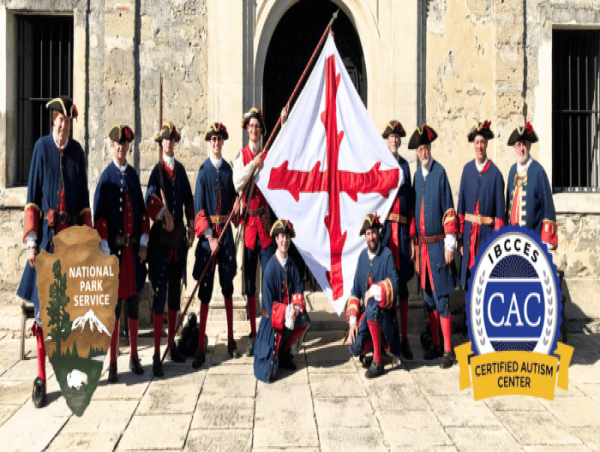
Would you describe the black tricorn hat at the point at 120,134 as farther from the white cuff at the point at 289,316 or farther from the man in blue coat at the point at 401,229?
the man in blue coat at the point at 401,229

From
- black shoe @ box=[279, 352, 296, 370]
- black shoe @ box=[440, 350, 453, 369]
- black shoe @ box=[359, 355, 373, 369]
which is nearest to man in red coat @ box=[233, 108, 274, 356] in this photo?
black shoe @ box=[279, 352, 296, 370]

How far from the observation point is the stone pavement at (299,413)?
371 cm

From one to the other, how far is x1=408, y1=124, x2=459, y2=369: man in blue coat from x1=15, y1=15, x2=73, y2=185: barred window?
410 cm

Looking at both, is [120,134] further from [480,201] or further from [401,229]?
[480,201]

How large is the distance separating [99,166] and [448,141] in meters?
3.84

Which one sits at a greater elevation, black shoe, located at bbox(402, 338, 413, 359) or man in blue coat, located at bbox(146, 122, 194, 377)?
man in blue coat, located at bbox(146, 122, 194, 377)

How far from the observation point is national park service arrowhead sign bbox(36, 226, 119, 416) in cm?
394

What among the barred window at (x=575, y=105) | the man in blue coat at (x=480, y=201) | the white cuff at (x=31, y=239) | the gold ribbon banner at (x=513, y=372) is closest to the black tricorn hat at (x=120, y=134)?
the white cuff at (x=31, y=239)

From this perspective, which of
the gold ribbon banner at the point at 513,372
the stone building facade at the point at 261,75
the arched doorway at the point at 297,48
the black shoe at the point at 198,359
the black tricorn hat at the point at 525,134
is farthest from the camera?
the arched doorway at the point at 297,48

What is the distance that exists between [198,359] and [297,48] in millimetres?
3896

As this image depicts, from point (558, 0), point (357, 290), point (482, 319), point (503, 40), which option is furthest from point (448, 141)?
point (482, 319)

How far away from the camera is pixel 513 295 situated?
373cm

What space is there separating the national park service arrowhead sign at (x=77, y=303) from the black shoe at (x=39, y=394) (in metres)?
0.62

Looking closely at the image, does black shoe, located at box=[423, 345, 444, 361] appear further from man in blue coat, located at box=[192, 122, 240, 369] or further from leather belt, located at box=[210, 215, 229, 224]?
leather belt, located at box=[210, 215, 229, 224]
